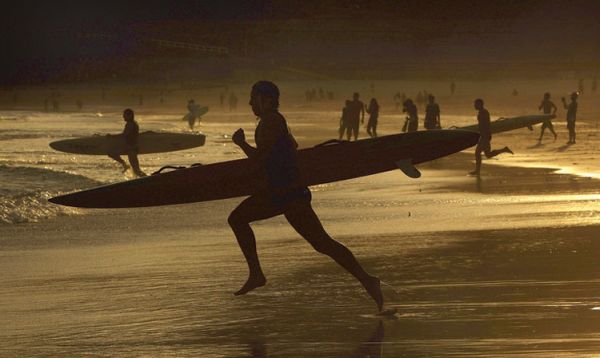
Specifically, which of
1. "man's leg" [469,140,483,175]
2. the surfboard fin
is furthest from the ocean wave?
the surfboard fin

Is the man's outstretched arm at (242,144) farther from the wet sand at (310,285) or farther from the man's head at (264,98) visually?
the wet sand at (310,285)

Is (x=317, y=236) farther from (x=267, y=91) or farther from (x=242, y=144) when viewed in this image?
(x=267, y=91)

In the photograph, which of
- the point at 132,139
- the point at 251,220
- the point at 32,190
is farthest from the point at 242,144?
the point at 32,190

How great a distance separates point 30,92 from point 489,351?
136 m

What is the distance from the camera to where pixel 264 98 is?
977 centimetres

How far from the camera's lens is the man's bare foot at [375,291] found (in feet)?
31.2

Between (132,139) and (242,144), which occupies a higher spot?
(242,144)

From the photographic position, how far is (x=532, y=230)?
49.5 feet

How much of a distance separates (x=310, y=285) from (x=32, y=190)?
42.0 ft

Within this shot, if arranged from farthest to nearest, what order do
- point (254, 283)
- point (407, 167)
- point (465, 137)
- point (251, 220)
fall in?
point (465, 137) < point (407, 167) < point (254, 283) < point (251, 220)

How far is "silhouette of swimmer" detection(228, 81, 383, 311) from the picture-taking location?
9602 mm

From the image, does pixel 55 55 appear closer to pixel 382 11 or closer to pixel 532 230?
pixel 382 11

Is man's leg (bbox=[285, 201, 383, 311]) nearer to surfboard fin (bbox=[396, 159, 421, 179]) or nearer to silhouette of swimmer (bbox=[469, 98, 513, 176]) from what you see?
surfboard fin (bbox=[396, 159, 421, 179])

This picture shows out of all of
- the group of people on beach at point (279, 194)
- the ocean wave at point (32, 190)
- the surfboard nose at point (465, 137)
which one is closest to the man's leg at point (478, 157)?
the ocean wave at point (32, 190)
